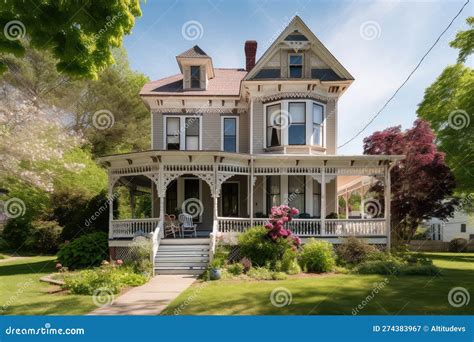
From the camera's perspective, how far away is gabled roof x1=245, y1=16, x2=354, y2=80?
59.6 feet

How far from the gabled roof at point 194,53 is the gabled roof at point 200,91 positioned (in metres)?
1.58

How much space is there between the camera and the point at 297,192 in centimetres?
1839

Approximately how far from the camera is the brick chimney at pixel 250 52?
2319 cm

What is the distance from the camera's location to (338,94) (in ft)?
62.3

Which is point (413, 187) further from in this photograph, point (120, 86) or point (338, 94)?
point (120, 86)
